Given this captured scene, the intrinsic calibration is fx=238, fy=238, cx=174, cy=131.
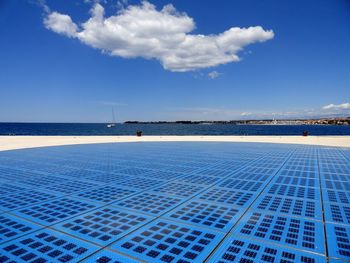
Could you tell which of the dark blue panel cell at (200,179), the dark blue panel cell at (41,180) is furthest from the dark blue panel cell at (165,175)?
the dark blue panel cell at (41,180)

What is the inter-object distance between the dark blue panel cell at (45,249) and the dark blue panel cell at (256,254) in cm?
181

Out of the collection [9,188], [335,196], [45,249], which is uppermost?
[9,188]

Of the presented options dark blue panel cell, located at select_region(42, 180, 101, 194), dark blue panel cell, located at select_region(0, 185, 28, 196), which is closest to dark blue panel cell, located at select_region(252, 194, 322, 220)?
dark blue panel cell, located at select_region(42, 180, 101, 194)

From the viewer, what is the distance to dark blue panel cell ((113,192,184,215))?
489cm

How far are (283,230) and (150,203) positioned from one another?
8.83 ft

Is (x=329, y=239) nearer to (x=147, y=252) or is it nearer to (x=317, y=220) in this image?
(x=317, y=220)

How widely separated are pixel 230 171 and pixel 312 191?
2.90 m

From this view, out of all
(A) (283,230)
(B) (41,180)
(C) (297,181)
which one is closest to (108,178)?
(B) (41,180)

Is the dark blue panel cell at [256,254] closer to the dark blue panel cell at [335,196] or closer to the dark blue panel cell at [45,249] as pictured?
the dark blue panel cell at [45,249]

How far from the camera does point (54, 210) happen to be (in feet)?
16.0

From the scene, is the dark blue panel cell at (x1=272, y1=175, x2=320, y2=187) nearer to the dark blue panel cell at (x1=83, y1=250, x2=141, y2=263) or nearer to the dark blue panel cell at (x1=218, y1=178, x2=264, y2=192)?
the dark blue panel cell at (x1=218, y1=178, x2=264, y2=192)

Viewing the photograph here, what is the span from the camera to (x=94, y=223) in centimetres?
423

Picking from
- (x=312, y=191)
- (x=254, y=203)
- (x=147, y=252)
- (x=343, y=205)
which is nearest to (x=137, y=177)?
(x=254, y=203)

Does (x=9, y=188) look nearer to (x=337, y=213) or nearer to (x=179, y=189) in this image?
(x=179, y=189)
